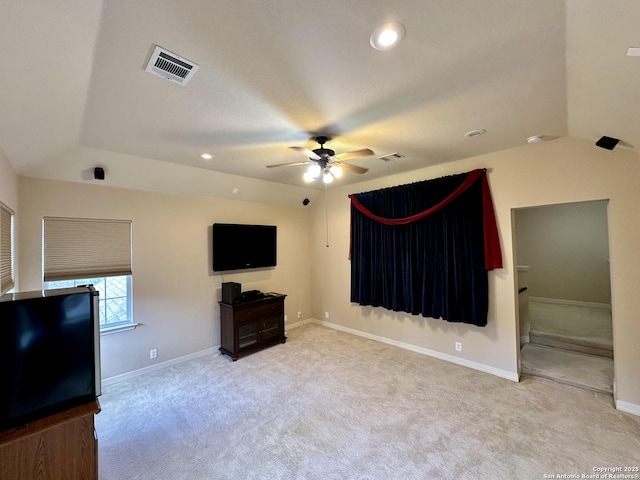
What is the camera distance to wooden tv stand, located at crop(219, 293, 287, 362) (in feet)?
13.5

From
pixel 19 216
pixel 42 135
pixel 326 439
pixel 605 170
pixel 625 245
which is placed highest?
pixel 42 135

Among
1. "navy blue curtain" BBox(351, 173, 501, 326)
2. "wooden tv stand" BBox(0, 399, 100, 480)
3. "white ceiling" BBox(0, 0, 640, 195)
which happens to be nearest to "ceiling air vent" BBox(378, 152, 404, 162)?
"white ceiling" BBox(0, 0, 640, 195)

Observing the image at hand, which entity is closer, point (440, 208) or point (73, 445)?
point (73, 445)

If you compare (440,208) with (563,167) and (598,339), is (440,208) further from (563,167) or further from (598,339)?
(598,339)

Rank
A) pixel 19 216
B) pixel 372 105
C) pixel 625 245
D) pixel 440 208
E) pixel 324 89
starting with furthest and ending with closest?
pixel 440 208
pixel 19 216
pixel 625 245
pixel 372 105
pixel 324 89

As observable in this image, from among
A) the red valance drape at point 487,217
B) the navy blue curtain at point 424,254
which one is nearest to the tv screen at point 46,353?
the navy blue curtain at point 424,254

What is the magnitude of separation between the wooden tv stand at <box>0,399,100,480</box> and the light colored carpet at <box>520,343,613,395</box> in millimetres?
4456

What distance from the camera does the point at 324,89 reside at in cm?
193

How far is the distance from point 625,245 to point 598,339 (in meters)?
2.29

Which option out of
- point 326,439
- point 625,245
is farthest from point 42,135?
point 625,245

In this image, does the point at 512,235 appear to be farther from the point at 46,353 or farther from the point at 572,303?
the point at 572,303

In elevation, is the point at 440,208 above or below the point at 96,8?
below

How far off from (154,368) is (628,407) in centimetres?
536

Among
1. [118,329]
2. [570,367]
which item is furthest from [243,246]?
[570,367]
